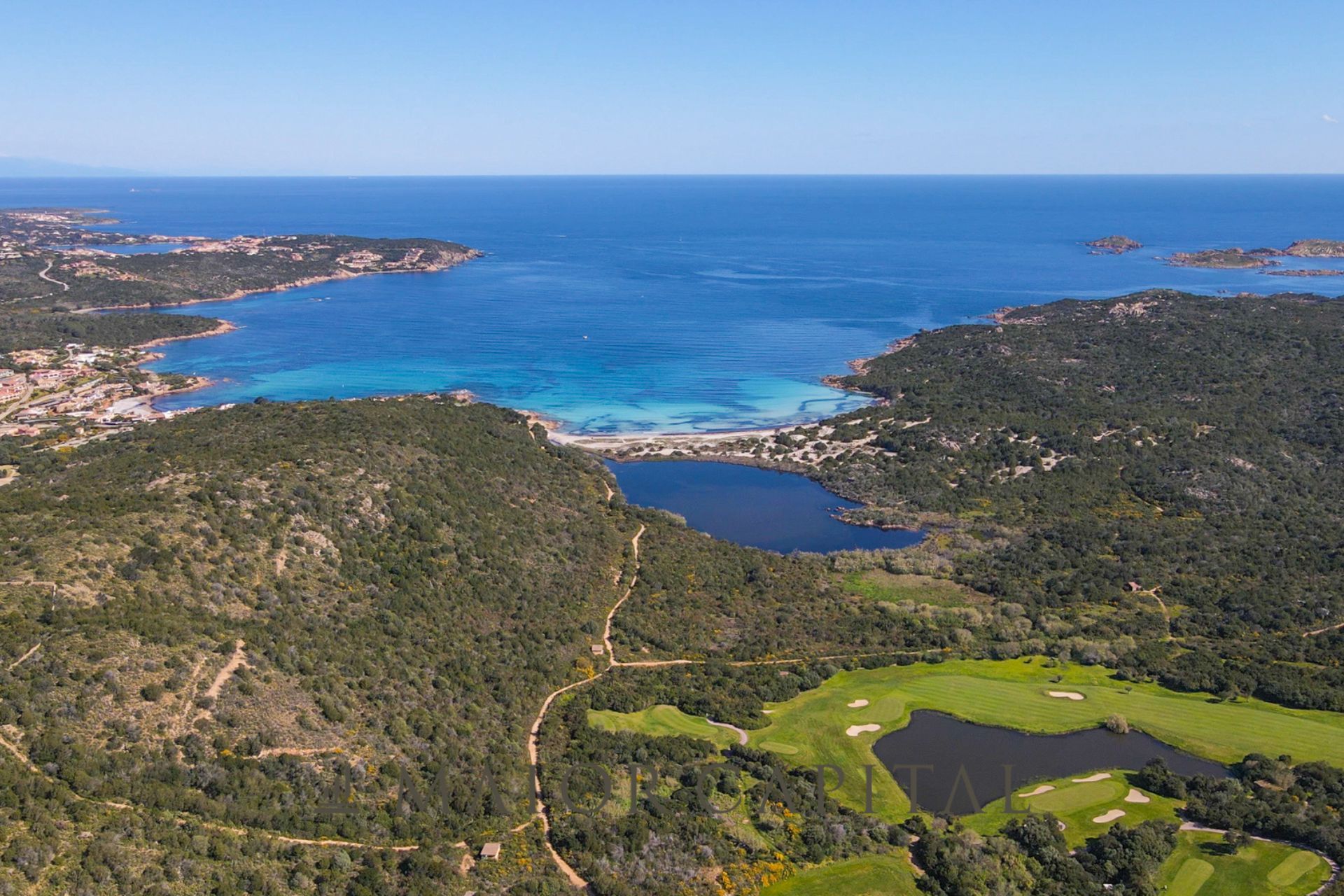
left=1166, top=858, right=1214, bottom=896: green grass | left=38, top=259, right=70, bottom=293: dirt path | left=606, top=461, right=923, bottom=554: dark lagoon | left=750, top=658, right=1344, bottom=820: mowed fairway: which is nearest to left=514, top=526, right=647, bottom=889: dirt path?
left=750, top=658, right=1344, bottom=820: mowed fairway

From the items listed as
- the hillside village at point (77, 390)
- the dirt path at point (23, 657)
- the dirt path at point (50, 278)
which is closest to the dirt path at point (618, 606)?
the dirt path at point (23, 657)

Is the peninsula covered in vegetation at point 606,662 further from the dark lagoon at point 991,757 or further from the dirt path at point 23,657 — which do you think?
the dark lagoon at point 991,757

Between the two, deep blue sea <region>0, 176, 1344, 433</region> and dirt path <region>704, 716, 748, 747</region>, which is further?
deep blue sea <region>0, 176, 1344, 433</region>

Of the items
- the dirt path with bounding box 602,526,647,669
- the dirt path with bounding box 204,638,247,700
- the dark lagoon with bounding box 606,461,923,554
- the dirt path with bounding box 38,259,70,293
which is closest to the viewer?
the dirt path with bounding box 204,638,247,700

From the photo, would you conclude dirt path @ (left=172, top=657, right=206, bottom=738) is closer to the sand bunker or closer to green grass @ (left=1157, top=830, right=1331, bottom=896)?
the sand bunker

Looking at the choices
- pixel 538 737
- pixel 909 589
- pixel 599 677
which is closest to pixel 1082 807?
pixel 599 677

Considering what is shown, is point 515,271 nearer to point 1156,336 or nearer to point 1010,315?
point 1010,315
